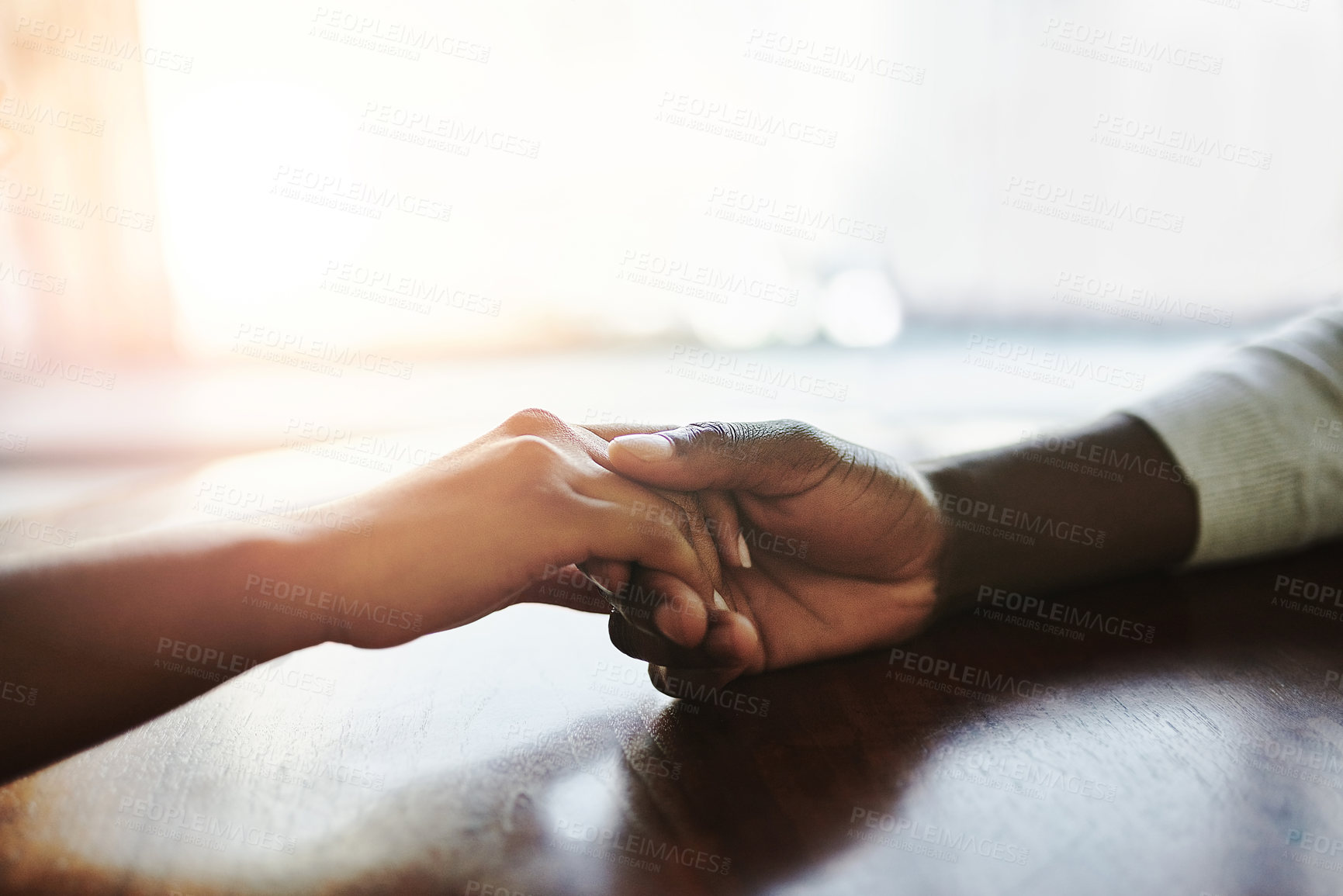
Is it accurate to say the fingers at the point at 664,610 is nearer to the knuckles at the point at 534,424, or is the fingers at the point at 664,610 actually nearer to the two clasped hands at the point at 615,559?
the two clasped hands at the point at 615,559

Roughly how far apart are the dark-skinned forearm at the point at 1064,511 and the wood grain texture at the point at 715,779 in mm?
93

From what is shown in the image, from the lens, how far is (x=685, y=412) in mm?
1831

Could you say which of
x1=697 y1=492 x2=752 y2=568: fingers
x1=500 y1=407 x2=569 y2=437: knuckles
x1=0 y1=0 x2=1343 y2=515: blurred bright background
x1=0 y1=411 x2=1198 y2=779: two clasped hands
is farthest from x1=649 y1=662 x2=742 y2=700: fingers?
x1=0 y1=0 x2=1343 y2=515: blurred bright background

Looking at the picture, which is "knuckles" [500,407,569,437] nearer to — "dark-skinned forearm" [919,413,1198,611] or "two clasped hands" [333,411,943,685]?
"two clasped hands" [333,411,943,685]

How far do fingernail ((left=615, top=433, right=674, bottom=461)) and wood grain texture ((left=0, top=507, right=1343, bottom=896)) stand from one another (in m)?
0.18

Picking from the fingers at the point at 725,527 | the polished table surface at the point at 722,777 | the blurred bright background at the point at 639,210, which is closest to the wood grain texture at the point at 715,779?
the polished table surface at the point at 722,777

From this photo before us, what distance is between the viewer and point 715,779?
0.58 m

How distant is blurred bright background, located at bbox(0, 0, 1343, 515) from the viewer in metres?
1.72

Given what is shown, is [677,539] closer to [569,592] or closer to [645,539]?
[645,539]

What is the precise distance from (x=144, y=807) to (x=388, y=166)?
163cm

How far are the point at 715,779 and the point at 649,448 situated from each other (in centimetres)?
26

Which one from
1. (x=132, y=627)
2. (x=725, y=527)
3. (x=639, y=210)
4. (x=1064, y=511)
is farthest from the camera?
(x=639, y=210)

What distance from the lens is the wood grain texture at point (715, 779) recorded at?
0.49 meters

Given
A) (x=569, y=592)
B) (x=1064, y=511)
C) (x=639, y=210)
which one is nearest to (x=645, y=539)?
(x=569, y=592)
